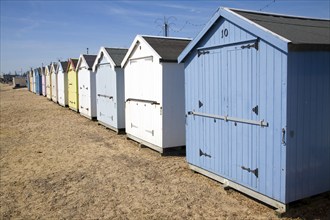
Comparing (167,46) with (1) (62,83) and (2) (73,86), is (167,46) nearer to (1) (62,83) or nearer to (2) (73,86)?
(2) (73,86)

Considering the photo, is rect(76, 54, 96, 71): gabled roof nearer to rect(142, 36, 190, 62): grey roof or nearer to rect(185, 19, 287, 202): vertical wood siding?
rect(142, 36, 190, 62): grey roof

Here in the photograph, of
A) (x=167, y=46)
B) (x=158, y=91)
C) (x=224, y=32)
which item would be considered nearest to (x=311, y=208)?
(x=224, y=32)

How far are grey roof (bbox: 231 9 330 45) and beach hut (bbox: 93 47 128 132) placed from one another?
7227mm

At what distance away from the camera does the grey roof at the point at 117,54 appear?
12.7m

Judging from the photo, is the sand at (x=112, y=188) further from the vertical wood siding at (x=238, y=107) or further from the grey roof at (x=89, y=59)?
the grey roof at (x=89, y=59)

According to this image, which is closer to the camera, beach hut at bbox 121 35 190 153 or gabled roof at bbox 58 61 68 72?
beach hut at bbox 121 35 190 153

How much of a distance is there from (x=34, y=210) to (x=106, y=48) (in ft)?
29.5

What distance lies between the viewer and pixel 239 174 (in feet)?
19.1

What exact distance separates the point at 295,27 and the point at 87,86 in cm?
1275

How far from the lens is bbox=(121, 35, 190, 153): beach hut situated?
896cm

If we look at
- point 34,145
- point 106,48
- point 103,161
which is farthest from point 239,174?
point 106,48

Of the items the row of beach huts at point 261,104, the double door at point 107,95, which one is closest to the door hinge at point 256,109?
the row of beach huts at point 261,104

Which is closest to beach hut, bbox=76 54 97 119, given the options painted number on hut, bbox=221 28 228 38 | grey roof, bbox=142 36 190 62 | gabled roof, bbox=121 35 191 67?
gabled roof, bbox=121 35 191 67

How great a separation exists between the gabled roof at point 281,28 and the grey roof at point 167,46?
79.8 inches
